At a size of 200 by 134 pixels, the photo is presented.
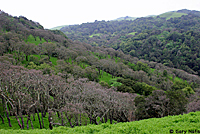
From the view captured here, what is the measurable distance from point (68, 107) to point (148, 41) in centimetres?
19649

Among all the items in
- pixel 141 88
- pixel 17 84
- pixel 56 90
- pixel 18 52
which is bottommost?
pixel 141 88

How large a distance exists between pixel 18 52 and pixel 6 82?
42977mm

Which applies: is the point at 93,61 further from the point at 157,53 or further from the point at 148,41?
the point at 148,41

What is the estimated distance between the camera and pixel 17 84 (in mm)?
23469

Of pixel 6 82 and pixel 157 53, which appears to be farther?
pixel 157 53

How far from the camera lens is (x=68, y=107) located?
21156 millimetres

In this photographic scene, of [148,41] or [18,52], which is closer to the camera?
[18,52]

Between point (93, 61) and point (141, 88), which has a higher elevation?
point (93, 61)

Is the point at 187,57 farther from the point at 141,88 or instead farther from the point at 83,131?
the point at 83,131

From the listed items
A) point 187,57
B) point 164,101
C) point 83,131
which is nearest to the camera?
point 83,131

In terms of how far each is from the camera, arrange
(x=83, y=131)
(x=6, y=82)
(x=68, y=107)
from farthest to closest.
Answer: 1. (x=6, y=82)
2. (x=68, y=107)
3. (x=83, y=131)

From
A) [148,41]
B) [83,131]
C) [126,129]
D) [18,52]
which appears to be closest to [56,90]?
[83,131]

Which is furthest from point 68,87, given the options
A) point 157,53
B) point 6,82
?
point 157,53

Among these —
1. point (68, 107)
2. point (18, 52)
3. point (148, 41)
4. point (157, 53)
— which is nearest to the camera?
point (68, 107)
